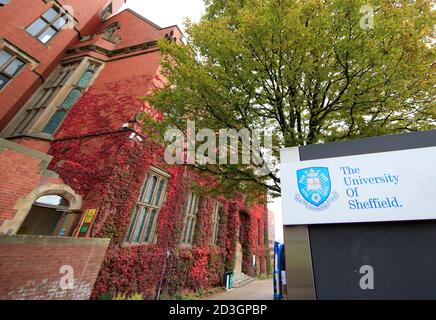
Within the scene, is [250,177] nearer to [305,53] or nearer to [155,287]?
[305,53]

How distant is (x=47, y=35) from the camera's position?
12.0 m

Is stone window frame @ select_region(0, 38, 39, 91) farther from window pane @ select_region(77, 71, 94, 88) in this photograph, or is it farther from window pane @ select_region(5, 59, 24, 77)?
window pane @ select_region(77, 71, 94, 88)

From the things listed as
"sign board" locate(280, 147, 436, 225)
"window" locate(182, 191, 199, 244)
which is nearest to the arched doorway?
"window" locate(182, 191, 199, 244)

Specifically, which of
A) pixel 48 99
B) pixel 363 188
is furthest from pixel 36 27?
pixel 363 188

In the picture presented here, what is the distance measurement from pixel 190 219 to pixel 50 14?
13799 mm

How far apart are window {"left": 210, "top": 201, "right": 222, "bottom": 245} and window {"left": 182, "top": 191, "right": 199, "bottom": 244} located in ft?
6.26

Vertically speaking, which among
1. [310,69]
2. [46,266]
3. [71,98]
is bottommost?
[46,266]

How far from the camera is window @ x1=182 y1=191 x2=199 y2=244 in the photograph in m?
10.5

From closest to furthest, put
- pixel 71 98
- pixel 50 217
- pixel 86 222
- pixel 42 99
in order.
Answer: pixel 86 222, pixel 71 98, pixel 50 217, pixel 42 99

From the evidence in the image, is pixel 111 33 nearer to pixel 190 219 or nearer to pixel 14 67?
pixel 14 67

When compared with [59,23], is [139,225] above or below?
below

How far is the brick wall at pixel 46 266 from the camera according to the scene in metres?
4.50
